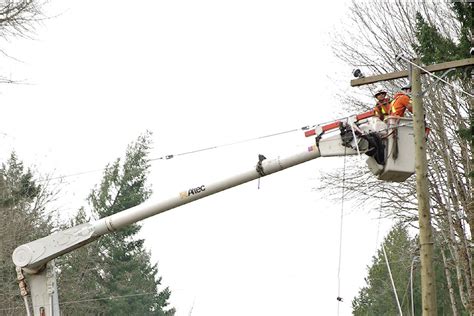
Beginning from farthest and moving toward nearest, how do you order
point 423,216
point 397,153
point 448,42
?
point 448,42 → point 423,216 → point 397,153

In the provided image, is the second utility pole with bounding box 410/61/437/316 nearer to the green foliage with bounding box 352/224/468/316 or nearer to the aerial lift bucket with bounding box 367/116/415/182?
the aerial lift bucket with bounding box 367/116/415/182

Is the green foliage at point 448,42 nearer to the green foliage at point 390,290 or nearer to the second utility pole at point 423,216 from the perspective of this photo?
the second utility pole at point 423,216

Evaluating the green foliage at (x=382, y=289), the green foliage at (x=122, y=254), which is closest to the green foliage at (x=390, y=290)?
the green foliage at (x=382, y=289)

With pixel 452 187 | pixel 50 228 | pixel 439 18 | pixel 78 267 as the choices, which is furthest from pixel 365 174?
pixel 78 267

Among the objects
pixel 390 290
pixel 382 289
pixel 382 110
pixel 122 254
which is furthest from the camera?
pixel 382 289

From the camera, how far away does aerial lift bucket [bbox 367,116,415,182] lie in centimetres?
1262

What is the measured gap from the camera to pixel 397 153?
12742 millimetres

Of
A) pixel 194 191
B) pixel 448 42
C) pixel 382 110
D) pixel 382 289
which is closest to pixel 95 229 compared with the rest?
pixel 194 191

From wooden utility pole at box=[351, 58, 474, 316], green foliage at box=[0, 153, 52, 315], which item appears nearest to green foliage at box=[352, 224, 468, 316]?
green foliage at box=[0, 153, 52, 315]

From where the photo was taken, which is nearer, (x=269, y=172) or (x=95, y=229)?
(x=269, y=172)

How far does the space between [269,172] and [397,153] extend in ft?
5.64

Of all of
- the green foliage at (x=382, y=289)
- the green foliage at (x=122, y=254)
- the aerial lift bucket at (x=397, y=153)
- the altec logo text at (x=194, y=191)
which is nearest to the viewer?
the aerial lift bucket at (x=397, y=153)

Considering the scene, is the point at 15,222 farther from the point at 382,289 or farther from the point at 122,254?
the point at 382,289

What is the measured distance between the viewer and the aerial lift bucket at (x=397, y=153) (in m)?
12.6
